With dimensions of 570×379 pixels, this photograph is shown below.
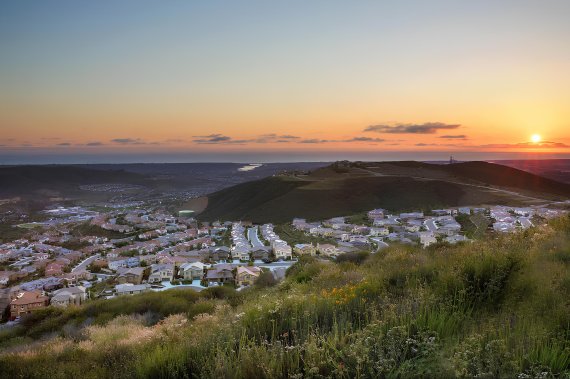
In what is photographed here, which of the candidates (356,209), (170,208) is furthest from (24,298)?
(170,208)

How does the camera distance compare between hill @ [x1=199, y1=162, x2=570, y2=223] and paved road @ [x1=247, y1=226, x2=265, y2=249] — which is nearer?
paved road @ [x1=247, y1=226, x2=265, y2=249]

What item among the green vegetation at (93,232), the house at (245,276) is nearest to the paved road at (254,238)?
the house at (245,276)

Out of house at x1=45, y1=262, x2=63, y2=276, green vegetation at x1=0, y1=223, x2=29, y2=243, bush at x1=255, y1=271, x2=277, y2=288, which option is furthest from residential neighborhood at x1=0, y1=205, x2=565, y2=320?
green vegetation at x1=0, y1=223, x2=29, y2=243

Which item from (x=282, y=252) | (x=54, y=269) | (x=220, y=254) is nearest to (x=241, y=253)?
(x=220, y=254)

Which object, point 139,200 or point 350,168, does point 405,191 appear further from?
point 139,200

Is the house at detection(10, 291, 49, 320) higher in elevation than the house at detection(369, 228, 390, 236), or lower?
lower

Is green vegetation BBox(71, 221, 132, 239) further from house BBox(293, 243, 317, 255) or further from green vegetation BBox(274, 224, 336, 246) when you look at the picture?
house BBox(293, 243, 317, 255)

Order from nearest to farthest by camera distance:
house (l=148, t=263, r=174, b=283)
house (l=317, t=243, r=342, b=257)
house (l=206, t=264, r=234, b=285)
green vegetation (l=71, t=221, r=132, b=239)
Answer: house (l=206, t=264, r=234, b=285) → house (l=148, t=263, r=174, b=283) → house (l=317, t=243, r=342, b=257) → green vegetation (l=71, t=221, r=132, b=239)
